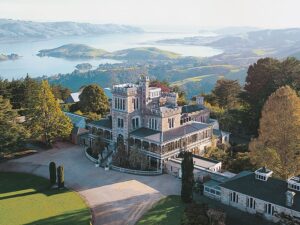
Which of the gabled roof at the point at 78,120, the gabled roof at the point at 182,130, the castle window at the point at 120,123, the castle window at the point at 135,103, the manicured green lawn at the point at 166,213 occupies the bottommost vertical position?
the manicured green lawn at the point at 166,213

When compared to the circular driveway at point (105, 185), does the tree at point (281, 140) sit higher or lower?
higher

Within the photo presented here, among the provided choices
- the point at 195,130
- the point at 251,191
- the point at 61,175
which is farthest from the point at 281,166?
the point at 61,175

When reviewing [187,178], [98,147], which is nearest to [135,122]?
[98,147]

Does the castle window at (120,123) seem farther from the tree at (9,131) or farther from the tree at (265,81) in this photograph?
the tree at (265,81)

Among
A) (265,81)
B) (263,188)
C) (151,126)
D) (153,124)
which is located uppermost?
(265,81)

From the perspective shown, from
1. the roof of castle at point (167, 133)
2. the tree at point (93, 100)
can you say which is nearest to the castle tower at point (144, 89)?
the roof of castle at point (167, 133)

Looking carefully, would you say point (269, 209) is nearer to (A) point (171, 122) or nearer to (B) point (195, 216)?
(B) point (195, 216)

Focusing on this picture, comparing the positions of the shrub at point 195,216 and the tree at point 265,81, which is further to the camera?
the tree at point 265,81
